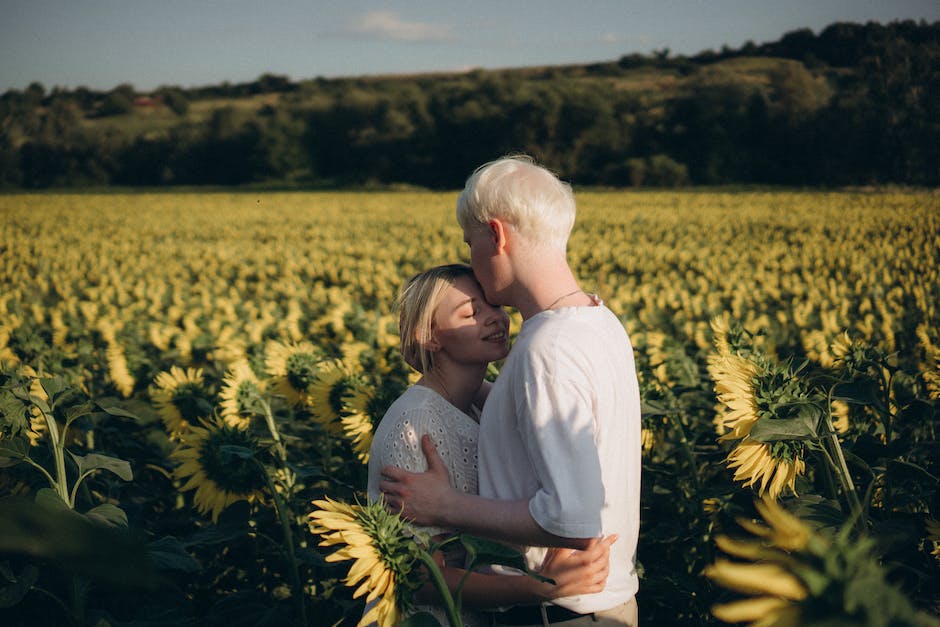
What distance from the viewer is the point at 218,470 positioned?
7.39 ft

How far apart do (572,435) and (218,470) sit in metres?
1.31

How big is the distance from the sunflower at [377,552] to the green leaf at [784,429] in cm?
68

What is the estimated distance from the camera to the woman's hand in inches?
59.1

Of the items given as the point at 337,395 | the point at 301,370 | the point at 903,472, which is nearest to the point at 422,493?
the point at 337,395

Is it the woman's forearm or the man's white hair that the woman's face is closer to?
the man's white hair

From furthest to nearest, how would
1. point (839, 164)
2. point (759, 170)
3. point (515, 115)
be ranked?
point (515, 115) → point (759, 170) → point (839, 164)

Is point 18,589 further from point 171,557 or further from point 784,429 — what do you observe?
point 784,429

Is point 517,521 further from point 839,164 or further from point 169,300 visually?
point 839,164

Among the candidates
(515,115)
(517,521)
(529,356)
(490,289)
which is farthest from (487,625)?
(515,115)

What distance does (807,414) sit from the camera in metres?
1.45

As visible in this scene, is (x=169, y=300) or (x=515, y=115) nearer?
(x=169, y=300)

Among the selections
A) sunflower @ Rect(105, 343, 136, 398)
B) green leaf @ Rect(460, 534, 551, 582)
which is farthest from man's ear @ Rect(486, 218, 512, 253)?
sunflower @ Rect(105, 343, 136, 398)

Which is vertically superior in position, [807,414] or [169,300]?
[807,414]

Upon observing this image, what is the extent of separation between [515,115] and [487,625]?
175 ft
